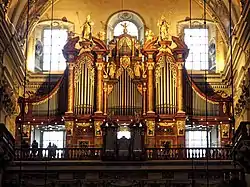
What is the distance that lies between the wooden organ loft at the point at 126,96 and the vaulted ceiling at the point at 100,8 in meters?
1.96

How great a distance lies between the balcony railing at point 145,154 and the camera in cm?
2594

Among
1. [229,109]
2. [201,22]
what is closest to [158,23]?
[201,22]

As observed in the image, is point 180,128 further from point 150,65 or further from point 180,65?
point 150,65

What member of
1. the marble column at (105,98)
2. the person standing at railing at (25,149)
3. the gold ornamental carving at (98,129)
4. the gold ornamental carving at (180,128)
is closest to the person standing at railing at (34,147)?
the person standing at railing at (25,149)

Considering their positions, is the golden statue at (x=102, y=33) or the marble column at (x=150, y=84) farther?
the golden statue at (x=102, y=33)

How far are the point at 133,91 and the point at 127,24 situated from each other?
154 inches

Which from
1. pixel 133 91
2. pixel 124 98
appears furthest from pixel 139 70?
pixel 124 98

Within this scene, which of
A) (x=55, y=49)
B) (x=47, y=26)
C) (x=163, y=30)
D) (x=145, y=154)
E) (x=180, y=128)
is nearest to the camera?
(x=145, y=154)

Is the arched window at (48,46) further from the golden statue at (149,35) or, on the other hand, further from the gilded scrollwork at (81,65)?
the golden statue at (149,35)

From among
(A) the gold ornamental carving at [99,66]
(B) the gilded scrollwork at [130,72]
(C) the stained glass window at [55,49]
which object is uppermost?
(C) the stained glass window at [55,49]

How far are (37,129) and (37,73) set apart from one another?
8.08ft

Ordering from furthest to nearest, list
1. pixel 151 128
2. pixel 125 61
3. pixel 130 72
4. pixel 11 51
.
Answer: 1. pixel 125 61
2. pixel 130 72
3. pixel 151 128
4. pixel 11 51

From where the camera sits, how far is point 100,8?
3064 centimetres

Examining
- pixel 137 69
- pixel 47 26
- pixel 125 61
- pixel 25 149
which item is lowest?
pixel 25 149
